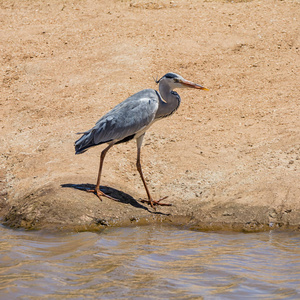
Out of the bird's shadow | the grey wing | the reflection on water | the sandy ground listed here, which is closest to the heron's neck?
the grey wing

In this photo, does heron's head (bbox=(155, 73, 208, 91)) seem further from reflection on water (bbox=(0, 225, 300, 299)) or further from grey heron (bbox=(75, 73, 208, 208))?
reflection on water (bbox=(0, 225, 300, 299))

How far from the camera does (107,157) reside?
8812mm

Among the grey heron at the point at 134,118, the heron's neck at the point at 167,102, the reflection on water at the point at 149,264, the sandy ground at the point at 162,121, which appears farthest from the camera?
the heron's neck at the point at 167,102

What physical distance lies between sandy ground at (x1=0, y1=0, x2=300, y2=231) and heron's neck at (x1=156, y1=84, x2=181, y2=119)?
1.07 meters

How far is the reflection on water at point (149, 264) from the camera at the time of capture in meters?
5.05

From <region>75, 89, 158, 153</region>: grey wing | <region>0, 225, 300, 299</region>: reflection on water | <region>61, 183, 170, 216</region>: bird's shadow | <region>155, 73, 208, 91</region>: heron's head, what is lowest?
<region>0, 225, 300, 299</region>: reflection on water

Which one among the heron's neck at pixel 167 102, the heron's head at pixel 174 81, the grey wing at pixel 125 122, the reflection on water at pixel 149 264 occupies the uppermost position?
the heron's head at pixel 174 81

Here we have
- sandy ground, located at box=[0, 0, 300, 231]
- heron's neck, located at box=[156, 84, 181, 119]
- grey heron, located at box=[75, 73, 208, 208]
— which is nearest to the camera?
sandy ground, located at box=[0, 0, 300, 231]

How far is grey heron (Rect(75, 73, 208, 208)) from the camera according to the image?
7.46 meters

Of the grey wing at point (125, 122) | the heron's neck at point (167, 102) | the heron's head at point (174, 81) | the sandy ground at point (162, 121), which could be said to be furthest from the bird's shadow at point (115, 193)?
the heron's head at point (174, 81)

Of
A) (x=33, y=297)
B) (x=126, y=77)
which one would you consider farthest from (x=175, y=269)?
(x=126, y=77)

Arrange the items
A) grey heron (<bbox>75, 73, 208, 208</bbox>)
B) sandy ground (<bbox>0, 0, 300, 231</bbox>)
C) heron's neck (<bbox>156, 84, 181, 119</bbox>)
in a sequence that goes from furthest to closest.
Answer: heron's neck (<bbox>156, 84, 181, 119</bbox>), grey heron (<bbox>75, 73, 208, 208</bbox>), sandy ground (<bbox>0, 0, 300, 231</bbox>)

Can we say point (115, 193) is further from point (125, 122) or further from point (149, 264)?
point (149, 264)

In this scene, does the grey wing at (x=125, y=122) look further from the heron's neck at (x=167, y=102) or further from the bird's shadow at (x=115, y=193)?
the bird's shadow at (x=115, y=193)
